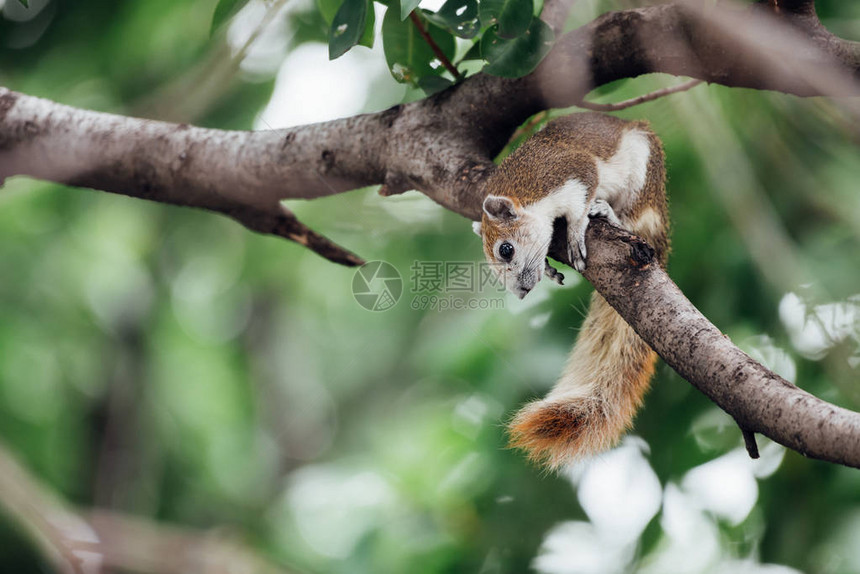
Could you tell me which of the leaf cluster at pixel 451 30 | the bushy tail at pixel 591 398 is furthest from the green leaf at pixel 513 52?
the bushy tail at pixel 591 398

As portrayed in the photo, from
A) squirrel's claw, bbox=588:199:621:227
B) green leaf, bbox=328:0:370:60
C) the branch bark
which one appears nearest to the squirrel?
squirrel's claw, bbox=588:199:621:227

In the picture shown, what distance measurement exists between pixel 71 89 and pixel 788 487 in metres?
2.67

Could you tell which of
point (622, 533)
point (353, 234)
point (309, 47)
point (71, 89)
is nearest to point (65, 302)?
point (71, 89)

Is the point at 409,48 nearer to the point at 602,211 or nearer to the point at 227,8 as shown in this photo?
the point at 227,8

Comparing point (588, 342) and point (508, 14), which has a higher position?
point (508, 14)

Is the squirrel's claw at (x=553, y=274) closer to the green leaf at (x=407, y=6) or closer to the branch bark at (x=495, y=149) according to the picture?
the branch bark at (x=495, y=149)

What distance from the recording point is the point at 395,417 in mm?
3717

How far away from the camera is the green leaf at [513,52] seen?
1.25 metres

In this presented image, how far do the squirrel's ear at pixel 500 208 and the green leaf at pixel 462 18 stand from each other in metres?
0.29

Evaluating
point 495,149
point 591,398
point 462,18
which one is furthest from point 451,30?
point 591,398

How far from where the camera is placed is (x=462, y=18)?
127cm

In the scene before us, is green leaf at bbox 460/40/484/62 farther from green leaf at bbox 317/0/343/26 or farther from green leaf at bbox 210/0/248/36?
green leaf at bbox 210/0/248/36

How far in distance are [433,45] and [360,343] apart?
8.52 ft

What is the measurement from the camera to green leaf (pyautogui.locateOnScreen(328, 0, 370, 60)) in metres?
1.27
